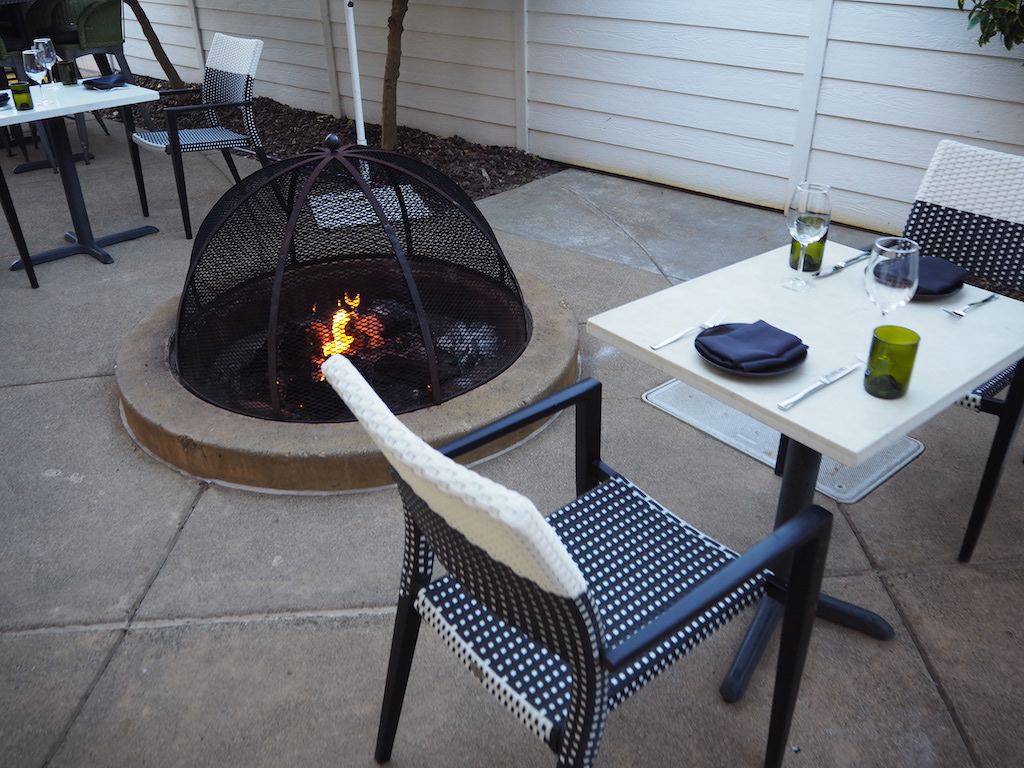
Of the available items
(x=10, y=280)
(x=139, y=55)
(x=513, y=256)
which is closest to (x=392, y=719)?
(x=513, y=256)

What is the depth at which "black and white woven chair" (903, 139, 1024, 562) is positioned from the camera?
2439mm

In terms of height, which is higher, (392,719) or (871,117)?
(871,117)

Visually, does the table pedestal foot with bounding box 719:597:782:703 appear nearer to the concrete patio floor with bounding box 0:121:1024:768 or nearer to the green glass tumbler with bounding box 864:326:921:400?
the concrete patio floor with bounding box 0:121:1024:768

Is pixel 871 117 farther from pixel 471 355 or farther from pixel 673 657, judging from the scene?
pixel 673 657

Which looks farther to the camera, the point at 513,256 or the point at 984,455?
the point at 513,256

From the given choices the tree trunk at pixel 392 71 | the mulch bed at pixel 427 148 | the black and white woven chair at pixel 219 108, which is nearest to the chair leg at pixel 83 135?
the mulch bed at pixel 427 148

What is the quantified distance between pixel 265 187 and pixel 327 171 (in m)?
0.26

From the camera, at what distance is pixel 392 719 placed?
73.7 inches

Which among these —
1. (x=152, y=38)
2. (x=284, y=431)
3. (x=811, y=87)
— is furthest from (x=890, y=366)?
(x=152, y=38)

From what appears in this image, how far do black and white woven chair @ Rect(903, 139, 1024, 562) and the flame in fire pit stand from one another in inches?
79.9

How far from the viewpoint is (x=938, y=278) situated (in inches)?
84.1

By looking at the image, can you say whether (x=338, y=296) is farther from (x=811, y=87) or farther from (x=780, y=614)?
(x=811, y=87)

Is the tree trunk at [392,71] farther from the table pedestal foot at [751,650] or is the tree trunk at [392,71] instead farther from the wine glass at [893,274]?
the table pedestal foot at [751,650]

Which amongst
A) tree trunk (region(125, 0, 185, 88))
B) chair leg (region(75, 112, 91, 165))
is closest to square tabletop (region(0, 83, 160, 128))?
chair leg (region(75, 112, 91, 165))
